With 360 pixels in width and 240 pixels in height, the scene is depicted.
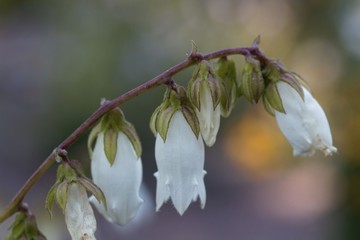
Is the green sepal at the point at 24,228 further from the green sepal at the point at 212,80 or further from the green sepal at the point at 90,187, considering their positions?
the green sepal at the point at 212,80

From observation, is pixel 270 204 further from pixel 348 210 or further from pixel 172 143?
pixel 172 143

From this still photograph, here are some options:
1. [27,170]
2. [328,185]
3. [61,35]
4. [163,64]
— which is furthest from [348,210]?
[61,35]

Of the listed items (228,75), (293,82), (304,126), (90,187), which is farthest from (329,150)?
(90,187)

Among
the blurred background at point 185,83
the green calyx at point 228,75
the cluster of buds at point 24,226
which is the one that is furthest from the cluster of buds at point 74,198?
the blurred background at point 185,83

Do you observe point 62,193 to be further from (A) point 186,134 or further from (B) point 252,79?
(B) point 252,79

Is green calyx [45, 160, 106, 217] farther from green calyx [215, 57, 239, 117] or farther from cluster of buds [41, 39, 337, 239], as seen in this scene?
green calyx [215, 57, 239, 117]

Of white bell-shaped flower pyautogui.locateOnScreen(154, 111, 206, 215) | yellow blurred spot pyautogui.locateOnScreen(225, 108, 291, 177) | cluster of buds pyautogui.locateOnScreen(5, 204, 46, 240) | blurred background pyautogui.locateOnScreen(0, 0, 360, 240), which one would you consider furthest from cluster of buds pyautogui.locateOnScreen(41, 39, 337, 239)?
yellow blurred spot pyautogui.locateOnScreen(225, 108, 291, 177)
